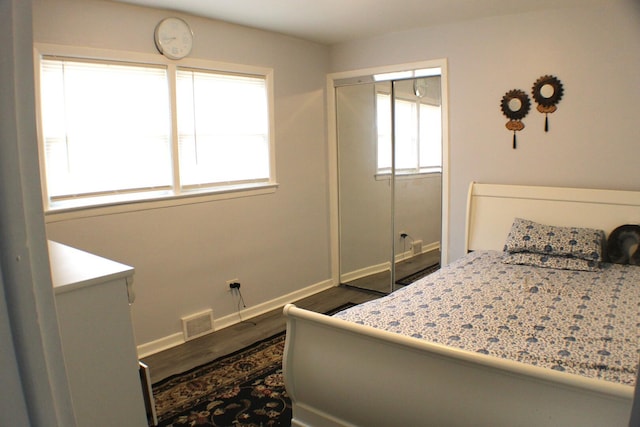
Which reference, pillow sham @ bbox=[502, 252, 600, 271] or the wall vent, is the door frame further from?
the wall vent

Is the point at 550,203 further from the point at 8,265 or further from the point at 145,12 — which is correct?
the point at 8,265

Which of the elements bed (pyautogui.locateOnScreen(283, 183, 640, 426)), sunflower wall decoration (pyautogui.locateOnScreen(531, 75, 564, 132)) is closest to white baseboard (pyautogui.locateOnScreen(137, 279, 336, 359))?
bed (pyautogui.locateOnScreen(283, 183, 640, 426))

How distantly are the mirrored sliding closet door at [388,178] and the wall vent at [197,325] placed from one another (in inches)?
64.9

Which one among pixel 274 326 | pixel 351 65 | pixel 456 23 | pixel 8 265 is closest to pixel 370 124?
pixel 351 65

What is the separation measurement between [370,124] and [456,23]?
1183mm

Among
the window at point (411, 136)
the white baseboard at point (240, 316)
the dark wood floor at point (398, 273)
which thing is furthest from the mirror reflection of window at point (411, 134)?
the white baseboard at point (240, 316)

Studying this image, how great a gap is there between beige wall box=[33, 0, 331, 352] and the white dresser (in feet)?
5.00

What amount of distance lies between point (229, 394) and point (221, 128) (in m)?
2.01

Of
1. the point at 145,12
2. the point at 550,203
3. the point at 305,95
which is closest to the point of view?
the point at 145,12

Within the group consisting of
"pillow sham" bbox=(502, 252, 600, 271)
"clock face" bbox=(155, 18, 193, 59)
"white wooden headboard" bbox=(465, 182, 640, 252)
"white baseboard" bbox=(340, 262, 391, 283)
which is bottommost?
"white baseboard" bbox=(340, 262, 391, 283)

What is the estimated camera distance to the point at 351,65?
4566mm

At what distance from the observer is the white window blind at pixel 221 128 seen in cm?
356

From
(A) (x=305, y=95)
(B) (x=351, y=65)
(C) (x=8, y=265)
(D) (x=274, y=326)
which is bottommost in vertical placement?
(D) (x=274, y=326)

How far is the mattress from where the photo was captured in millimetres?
1940
